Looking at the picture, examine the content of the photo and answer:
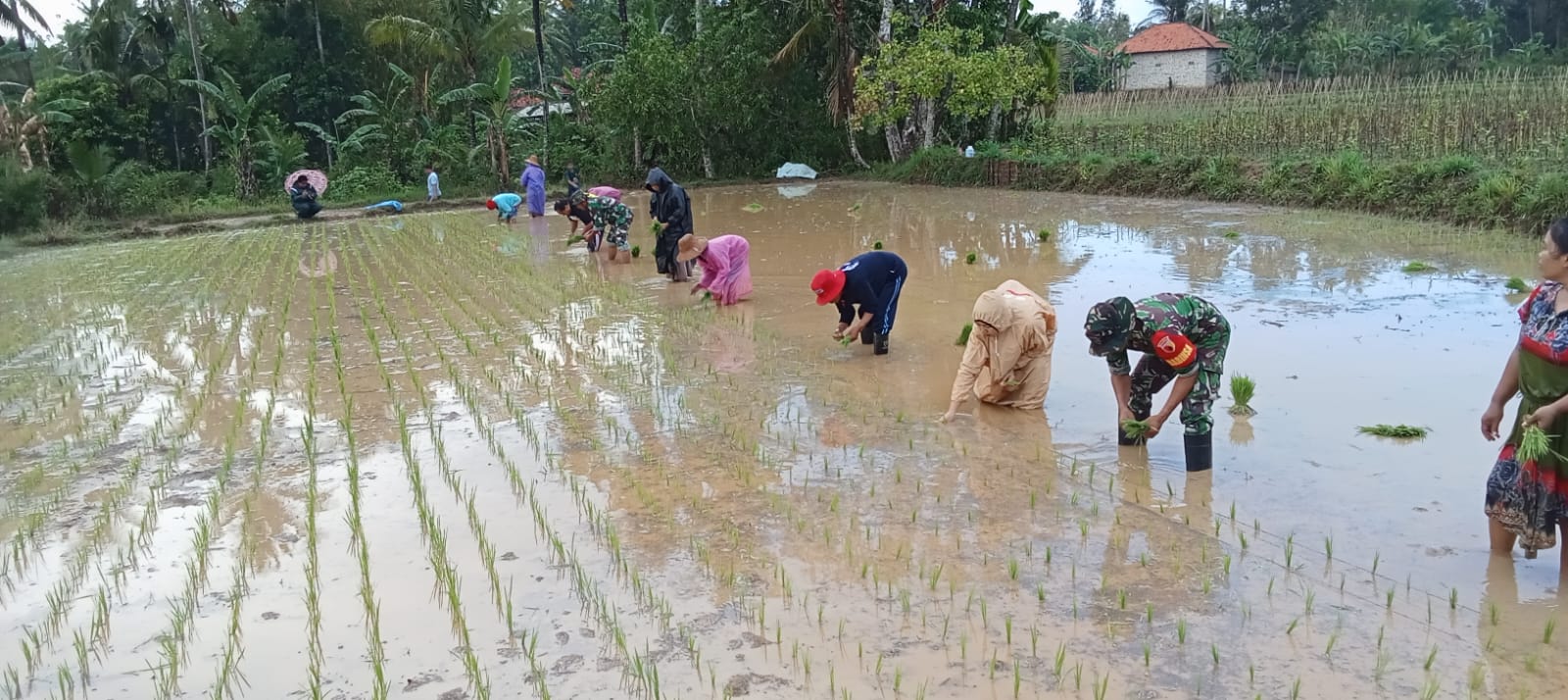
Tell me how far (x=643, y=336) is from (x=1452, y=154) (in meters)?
10.1

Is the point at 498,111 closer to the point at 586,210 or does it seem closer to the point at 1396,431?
the point at 586,210

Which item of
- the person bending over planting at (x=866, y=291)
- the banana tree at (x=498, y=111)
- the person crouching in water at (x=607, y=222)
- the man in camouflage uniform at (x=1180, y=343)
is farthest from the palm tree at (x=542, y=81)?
the man in camouflage uniform at (x=1180, y=343)

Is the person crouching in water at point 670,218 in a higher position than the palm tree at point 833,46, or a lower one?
lower

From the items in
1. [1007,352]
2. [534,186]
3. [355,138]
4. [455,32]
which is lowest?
[1007,352]

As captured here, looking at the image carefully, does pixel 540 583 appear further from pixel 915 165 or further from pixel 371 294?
pixel 915 165

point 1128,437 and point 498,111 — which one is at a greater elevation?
point 498,111

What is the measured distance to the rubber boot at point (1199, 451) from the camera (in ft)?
14.7

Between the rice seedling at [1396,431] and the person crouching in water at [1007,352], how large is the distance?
1505 mm

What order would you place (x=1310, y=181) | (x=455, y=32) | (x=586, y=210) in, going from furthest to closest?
(x=455, y=32) < (x=1310, y=181) < (x=586, y=210)

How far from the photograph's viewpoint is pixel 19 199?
728 inches

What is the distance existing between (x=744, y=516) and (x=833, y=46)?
1984cm

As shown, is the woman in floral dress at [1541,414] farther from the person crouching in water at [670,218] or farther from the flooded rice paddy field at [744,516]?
the person crouching in water at [670,218]

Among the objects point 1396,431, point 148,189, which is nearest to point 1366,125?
point 1396,431

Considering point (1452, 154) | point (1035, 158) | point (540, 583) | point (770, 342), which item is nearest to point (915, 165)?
point (1035, 158)
